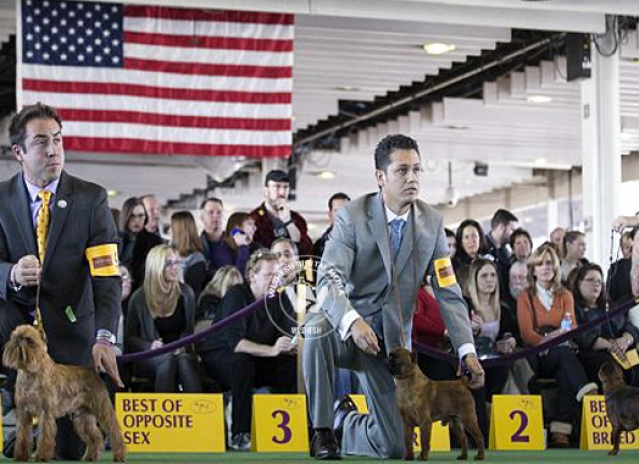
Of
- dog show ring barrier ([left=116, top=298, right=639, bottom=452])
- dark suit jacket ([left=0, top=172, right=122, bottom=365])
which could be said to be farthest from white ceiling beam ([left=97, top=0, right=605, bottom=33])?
dark suit jacket ([left=0, top=172, right=122, bottom=365])

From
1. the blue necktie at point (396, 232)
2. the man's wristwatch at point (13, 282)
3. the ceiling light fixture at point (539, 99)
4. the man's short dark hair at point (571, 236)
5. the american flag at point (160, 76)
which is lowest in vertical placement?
the man's wristwatch at point (13, 282)

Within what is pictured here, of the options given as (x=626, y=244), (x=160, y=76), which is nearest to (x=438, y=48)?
(x=160, y=76)

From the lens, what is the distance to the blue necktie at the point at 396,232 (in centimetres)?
569

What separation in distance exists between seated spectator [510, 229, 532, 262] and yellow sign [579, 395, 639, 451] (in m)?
1.62

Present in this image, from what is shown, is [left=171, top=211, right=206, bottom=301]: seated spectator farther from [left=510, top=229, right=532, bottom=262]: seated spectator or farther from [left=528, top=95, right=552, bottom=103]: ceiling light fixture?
[left=528, top=95, right=552, bottom=103]: ceiling light fixture

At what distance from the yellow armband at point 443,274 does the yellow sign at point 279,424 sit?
8.20ft

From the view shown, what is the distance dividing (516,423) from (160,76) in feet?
13.0

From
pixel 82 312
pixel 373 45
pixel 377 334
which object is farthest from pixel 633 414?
pixel 373 45

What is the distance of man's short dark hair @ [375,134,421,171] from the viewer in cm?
563

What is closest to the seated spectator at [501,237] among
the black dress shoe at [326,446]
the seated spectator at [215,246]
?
the seated spectator at [215,246]

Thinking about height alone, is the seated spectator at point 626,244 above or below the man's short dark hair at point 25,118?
below

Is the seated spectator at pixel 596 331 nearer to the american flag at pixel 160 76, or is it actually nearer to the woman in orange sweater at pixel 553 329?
the woman in orange sweater at pixel 553 329

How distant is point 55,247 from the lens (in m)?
4.97

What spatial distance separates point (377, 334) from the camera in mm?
5711
